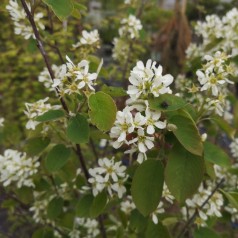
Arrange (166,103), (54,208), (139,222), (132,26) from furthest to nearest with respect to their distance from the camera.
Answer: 1. (132,26)
2. (54,208)
3. (139,222)
4. (166,103)

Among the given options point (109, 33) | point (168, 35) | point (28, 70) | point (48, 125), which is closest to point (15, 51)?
point (28, 70)

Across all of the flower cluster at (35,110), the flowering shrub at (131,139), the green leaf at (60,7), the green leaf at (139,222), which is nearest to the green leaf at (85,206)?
the flowering shrub at (131,139)

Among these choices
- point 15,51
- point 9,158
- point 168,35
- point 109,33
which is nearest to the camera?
point 9,158

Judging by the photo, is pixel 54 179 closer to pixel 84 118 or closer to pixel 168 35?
pixel 84 118

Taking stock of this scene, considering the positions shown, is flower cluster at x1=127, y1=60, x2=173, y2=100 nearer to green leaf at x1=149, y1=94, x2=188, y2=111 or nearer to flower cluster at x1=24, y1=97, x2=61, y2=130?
green leaf at x1=149, y1=94, x2=188, y2=111

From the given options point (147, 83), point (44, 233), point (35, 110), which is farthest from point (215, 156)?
point (44, 233)

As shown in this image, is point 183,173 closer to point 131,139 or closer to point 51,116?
point 131,139
